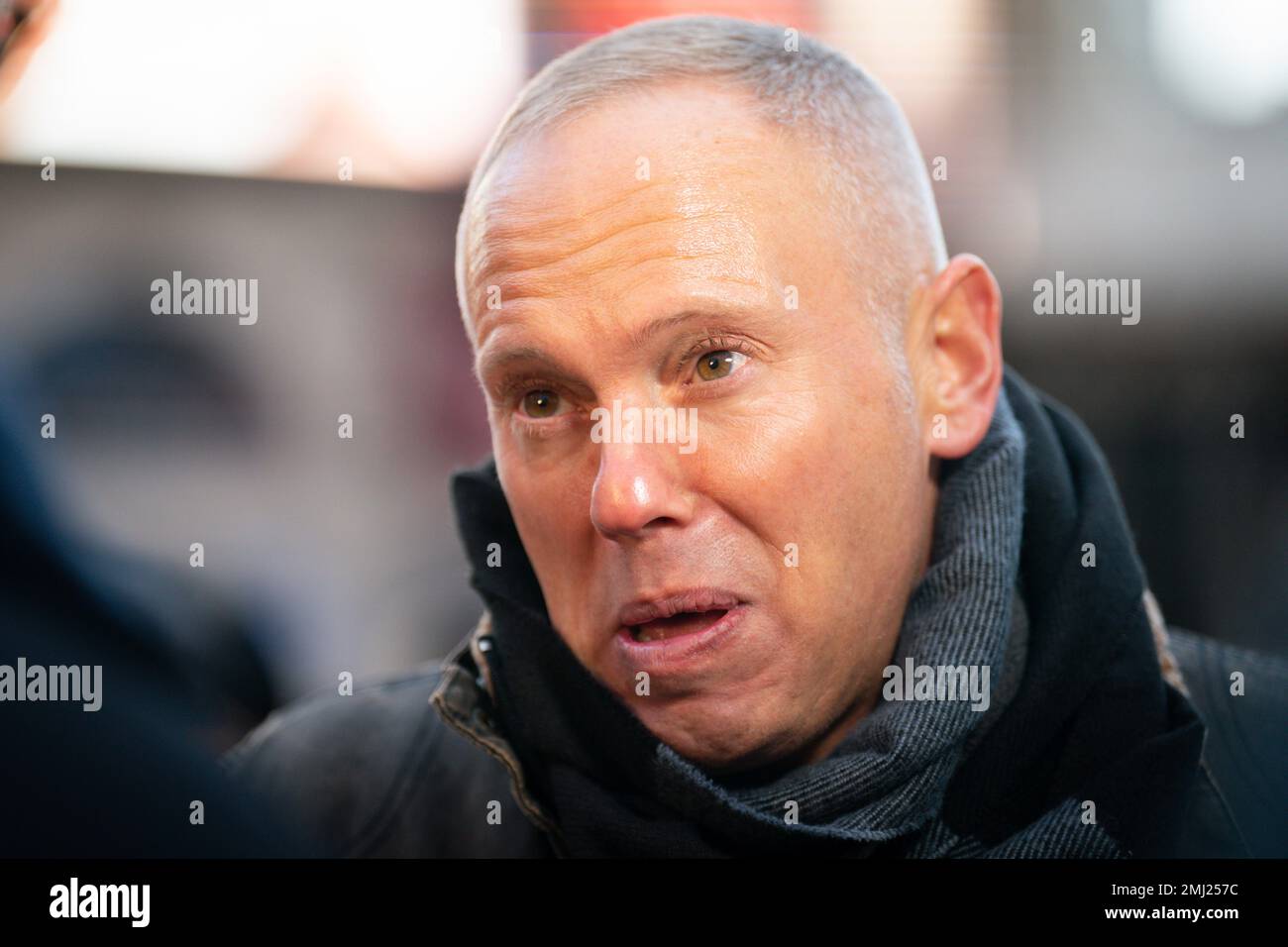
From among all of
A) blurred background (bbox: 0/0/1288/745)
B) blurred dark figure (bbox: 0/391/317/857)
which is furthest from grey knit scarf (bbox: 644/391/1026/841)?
blurred background (bbox: 0/0/1288/745)

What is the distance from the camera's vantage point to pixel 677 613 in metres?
1.79

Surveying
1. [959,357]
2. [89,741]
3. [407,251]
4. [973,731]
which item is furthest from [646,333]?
[407,251]

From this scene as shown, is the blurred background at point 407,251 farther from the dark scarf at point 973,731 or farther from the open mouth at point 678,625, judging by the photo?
the open mouth at point 678,625

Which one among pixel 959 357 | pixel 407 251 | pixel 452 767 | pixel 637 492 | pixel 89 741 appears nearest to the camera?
pixel 89 741

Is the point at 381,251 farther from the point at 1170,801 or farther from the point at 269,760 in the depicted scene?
the point at 1170,801

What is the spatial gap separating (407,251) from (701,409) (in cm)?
290

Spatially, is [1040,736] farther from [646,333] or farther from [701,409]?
[646,333]

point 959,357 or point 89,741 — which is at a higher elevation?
point 959,357

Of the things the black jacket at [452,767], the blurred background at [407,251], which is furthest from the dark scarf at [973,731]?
the blurred background at [407,251]

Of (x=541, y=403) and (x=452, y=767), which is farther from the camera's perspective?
(x=452, y=767)

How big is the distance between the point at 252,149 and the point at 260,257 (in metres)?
0.60

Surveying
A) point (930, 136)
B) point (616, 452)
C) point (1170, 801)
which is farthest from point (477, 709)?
point (930, 136)

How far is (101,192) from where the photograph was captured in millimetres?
3838
